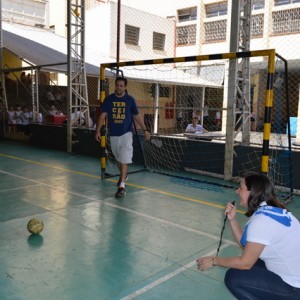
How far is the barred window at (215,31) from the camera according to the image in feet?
72.6

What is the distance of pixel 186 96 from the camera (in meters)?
Answer: 22.4

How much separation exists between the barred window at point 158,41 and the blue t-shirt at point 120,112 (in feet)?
60.0

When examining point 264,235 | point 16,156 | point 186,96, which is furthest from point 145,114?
point 264,235

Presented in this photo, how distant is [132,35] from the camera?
2261 cm

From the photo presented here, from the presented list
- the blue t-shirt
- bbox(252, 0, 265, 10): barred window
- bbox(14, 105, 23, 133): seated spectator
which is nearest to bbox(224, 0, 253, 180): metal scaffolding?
the blue t-shirt

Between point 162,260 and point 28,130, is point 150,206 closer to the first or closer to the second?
point 162,260

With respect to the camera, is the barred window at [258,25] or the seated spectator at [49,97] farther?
the barred window at [258,25]

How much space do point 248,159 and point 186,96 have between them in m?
15.4

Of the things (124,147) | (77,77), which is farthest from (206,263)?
(77,77)

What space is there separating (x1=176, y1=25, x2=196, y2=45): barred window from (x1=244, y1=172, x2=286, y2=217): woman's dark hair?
2241cm

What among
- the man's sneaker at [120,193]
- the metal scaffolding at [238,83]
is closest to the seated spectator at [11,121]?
the man's sneaker at [120,193]

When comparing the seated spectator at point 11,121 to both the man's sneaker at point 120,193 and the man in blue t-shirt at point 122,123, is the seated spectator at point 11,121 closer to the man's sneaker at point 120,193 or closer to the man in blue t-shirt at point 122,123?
the man in blue t-shirt at point 122,123

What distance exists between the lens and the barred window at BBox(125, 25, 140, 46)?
72.9 ft

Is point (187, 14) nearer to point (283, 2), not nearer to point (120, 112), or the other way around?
point (283, 2)
